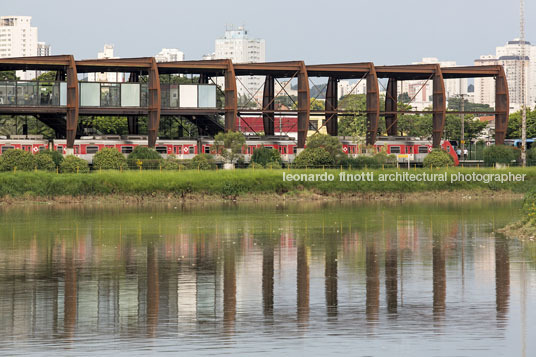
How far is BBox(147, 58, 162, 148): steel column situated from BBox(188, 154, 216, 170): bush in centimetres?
628

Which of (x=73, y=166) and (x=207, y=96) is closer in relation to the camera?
(x=73, y=166)

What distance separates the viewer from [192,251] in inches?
1694

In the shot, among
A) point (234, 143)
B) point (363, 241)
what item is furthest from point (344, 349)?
point (234, 143)

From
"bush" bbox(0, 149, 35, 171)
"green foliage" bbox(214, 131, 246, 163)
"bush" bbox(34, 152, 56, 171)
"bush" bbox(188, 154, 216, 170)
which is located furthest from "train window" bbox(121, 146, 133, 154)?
"bush" bbox(0, 149, 35, 171)

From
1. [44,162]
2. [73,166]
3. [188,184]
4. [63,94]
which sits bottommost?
[188,184]

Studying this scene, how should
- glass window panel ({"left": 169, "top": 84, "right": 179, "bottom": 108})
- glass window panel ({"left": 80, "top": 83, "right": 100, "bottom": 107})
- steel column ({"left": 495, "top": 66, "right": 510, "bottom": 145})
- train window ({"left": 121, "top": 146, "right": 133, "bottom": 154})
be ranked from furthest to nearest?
steel column ({"left": 495, "top": 66, "right": 510, "bottom": 145}), glass window panel ({"left": 169, "top": 84, "right": 179, "bottom": 108}), train window ({"left": 121, "top": 146, "right": 133, "bottom": 154}), glass window panel ({"left": 80, "top": 83, "right": 100, "bottom": 107})

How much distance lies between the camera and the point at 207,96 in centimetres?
10362

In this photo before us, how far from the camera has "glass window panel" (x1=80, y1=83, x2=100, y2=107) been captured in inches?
3915

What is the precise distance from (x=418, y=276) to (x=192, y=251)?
41.1 ft

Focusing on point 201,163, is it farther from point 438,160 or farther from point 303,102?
point 438,160

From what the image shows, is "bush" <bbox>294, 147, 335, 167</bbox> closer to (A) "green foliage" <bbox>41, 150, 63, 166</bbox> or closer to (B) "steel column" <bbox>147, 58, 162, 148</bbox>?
(B) "steel column" <bbox>147, 58, 162, 148</bbox>

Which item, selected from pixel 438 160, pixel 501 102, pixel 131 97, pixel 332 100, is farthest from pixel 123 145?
pixel 501 102

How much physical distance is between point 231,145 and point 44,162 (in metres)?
21.9

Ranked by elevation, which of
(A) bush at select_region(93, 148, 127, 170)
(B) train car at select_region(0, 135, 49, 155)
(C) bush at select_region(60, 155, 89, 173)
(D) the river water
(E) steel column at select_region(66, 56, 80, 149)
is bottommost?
(D) the river water
